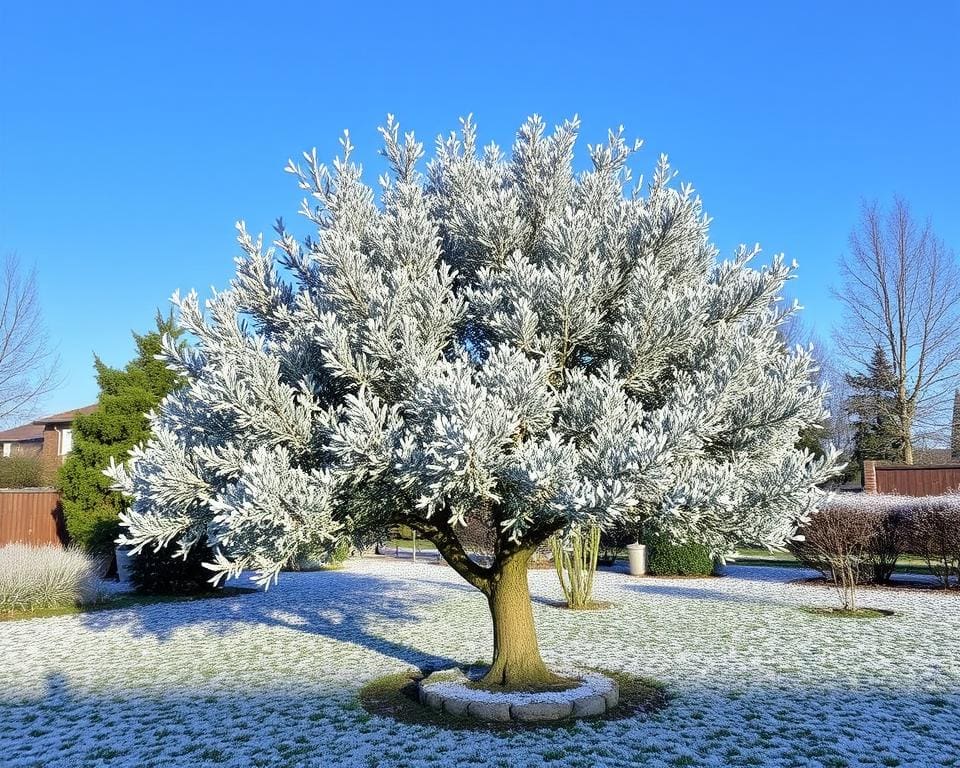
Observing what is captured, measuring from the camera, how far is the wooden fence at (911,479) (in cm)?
2223

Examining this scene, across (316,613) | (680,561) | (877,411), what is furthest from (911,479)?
(316,613)

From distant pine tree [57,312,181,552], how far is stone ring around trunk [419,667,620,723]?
553 inches

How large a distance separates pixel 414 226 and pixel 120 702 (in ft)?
20.4

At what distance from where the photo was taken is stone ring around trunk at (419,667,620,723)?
717cm

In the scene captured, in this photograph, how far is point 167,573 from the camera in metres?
17.4

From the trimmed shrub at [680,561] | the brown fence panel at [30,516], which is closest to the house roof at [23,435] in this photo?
the brown fence panel at [30,516]

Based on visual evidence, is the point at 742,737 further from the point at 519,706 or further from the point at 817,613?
the point at 817,613

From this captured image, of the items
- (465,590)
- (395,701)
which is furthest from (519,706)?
(465,590)

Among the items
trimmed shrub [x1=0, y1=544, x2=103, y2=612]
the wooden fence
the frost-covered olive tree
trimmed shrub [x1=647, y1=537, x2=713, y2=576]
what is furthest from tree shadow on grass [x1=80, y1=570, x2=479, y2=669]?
the wooden fence

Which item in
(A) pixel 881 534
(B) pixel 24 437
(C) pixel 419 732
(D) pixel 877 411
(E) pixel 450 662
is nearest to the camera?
(C) pixel 419 732

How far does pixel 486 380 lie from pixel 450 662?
5.63 metres

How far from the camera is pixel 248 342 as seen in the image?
257 inches

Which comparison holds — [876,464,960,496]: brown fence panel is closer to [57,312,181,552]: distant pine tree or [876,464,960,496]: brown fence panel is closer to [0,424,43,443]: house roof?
[57,312,181,552]: distant pine tree

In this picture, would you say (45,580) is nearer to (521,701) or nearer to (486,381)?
(521,701)
